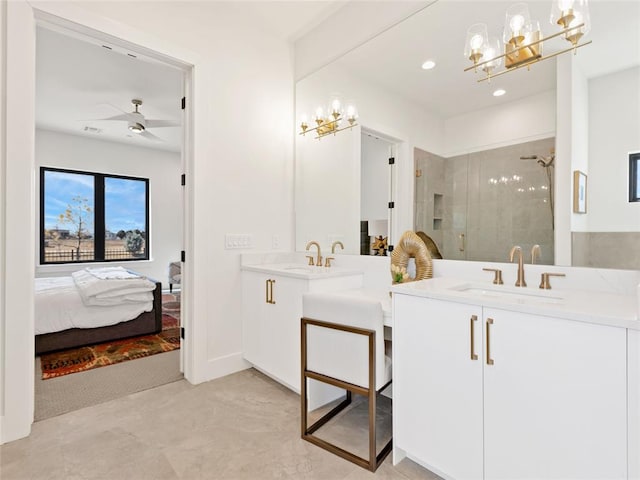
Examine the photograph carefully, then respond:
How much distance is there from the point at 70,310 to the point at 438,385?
3.43 m

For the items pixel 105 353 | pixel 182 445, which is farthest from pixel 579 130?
pixel 105 353

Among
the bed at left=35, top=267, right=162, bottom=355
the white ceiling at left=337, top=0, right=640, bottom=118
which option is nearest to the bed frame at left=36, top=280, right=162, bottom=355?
the bed at left=35, top=267, right=162, bottom=355

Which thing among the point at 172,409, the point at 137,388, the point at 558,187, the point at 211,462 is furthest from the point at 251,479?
the point at 558,187

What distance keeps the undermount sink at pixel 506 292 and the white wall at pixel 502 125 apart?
0.78 m

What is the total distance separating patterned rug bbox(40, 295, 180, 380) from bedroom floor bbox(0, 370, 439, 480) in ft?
2.77

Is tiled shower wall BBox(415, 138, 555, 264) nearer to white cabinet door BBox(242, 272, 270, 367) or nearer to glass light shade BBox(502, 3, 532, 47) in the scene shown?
glass light shade BBox(502, 3, 532, 47)

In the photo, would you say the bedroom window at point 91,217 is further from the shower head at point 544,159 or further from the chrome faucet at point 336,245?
the shower head at point 544,159

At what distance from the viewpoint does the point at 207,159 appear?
2.48 meters

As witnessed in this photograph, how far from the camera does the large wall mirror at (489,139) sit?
1462 mm

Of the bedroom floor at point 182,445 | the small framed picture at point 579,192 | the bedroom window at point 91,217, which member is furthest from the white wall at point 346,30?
the bedroom window at point 91,217

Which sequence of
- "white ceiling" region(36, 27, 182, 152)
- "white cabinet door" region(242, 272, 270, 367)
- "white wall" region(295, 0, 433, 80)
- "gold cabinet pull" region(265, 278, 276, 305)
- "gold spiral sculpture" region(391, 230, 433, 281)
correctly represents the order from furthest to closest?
"white ceiling" region(36, 27, 182, 152) → "white cabinet door" region(242, 272, 270, 367) → "gold cabinet pull" region(265, 278, 276, 305) → "white wall" region(295, 0, 433, 80) → "gold spiral sculpture" region(391, 230, 433, 281)

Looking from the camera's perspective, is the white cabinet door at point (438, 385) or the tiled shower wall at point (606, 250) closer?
the white cabinet door at point (438, 385)

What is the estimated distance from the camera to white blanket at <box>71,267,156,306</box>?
3285 millimetres

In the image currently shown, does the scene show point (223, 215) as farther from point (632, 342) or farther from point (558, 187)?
point (632, 342)
